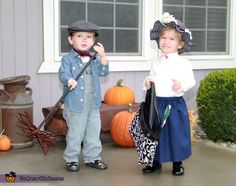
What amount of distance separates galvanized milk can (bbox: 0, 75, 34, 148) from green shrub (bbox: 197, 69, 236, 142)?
2.30 metres

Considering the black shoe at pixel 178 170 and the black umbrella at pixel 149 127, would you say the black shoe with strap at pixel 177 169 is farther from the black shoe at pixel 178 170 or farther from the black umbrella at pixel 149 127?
the black umbrella at pixel 149 127

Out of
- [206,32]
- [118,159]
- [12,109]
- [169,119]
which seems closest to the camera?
[169,119]

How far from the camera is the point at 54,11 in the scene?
21.0 ft

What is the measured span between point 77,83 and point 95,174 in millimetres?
927

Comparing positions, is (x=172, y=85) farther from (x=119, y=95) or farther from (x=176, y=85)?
(x=119, y=95)

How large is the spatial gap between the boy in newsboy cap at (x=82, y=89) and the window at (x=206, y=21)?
9.26ft

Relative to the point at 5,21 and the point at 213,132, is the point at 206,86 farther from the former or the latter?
the point at 5,21

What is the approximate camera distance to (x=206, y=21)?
25.0ft

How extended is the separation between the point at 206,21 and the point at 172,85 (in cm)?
330

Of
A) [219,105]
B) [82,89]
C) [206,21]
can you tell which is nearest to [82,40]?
[82,89]

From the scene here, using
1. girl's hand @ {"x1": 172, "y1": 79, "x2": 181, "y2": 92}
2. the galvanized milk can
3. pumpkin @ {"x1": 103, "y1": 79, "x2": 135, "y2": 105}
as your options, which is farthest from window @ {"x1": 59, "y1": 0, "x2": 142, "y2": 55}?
girl's hand @ {"x1": 172, "y1": 79, "x2": 181, "y2": 92}

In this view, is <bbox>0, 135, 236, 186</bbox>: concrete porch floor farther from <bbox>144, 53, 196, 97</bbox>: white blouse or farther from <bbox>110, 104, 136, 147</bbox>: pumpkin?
<bbox>144, 53, 196, 97</bbox>: white blouse

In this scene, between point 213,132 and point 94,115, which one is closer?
point 94,115

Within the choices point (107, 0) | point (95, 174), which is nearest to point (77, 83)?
point (95, 174)
